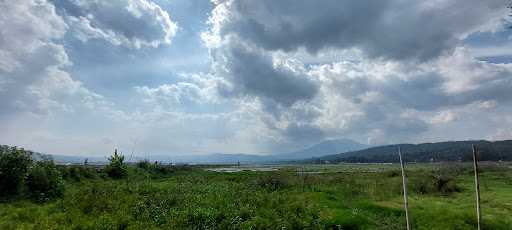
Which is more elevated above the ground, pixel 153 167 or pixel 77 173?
pixel 153 167

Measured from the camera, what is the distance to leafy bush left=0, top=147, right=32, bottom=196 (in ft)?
102

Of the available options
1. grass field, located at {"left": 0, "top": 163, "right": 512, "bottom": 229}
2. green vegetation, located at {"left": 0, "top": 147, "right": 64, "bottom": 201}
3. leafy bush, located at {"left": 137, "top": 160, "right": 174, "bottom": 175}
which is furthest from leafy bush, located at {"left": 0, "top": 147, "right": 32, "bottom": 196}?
leafy bush, located at {"left": 137, "top": 160, "right": 174, "bottom": 175}

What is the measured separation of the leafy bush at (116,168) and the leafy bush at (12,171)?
64.9 ft

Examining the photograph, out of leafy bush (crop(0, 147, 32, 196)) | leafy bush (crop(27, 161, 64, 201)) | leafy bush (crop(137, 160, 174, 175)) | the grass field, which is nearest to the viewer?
the grass field

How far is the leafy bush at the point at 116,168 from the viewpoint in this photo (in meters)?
52.0

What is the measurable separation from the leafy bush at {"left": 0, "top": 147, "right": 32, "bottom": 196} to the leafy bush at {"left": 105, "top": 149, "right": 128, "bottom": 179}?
19.8 m

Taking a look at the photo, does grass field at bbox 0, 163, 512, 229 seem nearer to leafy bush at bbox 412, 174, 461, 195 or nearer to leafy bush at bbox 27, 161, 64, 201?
leafy bush at bbox 27, 161, 64, 201

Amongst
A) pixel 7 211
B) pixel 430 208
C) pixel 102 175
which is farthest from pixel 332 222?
pixel 102 175

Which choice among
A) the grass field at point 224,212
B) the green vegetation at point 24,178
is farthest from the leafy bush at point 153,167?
the green vegetation at point 24,178

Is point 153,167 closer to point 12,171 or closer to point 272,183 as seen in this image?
point 272,183

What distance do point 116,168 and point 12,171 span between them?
2171 cm

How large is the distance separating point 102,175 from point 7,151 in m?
18.8

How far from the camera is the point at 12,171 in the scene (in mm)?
31125

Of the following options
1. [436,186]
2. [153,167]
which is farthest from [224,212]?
[153,167]
